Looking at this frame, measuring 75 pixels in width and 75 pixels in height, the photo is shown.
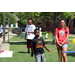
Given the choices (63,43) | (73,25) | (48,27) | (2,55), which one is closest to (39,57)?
(63,43)

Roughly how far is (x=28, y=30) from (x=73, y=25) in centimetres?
2947

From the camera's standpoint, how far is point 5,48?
9695 mm

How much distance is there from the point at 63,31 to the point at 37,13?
8.06 m

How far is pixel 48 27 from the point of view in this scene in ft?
155

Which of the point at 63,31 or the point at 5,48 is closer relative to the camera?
the point at 63,31

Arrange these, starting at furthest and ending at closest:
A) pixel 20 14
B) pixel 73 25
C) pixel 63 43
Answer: pixel 20 14, pixel 73 25, pixel 63 43

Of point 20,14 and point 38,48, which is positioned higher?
point 20,14

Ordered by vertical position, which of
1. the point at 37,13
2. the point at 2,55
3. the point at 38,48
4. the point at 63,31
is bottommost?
the point at 2,55

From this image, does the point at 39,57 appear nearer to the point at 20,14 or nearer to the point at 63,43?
the point at 63,43
